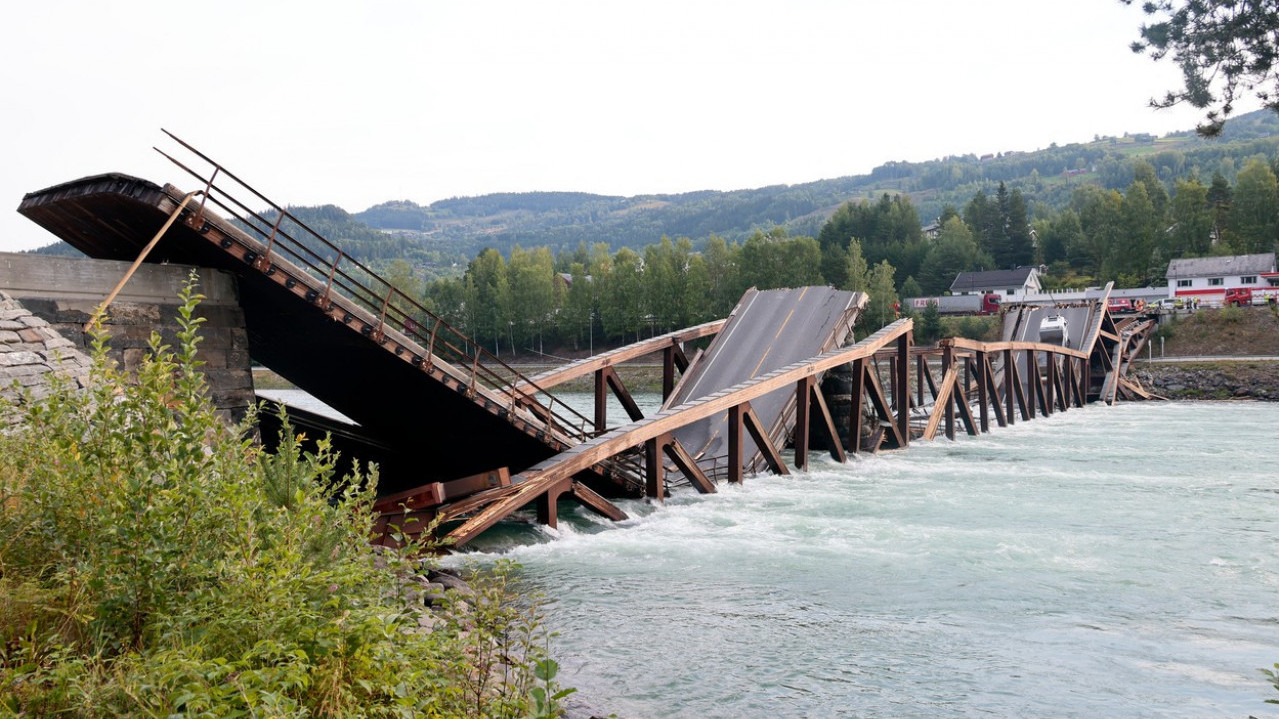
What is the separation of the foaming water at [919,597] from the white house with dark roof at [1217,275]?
244 feet

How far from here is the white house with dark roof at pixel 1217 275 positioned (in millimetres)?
83750

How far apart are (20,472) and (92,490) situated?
1191 millimetres

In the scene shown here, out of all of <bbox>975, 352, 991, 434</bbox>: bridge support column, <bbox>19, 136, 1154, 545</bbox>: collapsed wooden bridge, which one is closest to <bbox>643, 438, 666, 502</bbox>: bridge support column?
<bbox>19, 136, 1154, 545</bbox>: collapsed wooden bridge

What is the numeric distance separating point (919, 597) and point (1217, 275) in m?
90.9

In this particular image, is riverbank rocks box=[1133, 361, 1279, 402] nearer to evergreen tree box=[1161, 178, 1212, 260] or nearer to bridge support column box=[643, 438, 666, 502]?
evergreen tree box=[1161, 178, 1212, 260]

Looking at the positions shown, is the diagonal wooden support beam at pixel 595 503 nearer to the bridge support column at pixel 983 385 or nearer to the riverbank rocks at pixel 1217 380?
the bridge support column at pixel 983 385

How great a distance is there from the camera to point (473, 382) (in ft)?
48.1

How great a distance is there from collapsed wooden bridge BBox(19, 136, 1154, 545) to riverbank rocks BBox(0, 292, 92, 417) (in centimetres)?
150

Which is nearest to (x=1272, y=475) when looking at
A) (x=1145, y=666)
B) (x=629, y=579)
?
(x=1145, y=666)

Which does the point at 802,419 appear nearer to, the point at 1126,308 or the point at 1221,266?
the point at 1126,308

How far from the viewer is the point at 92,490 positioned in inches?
234

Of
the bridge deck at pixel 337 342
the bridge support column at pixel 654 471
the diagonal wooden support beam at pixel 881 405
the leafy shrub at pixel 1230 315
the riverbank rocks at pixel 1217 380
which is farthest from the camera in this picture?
the leafy shrub at pixel 1230 315

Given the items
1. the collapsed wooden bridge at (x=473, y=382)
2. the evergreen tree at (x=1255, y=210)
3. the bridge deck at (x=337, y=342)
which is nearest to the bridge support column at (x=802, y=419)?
the collapsed wooden bridge at (x=473, y=382)

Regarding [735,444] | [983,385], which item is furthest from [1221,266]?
[735,444]
